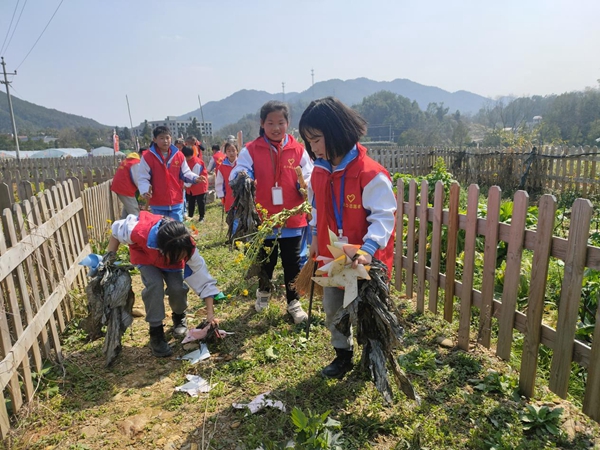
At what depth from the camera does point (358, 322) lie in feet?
7.77

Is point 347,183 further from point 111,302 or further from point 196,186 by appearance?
point 196,186

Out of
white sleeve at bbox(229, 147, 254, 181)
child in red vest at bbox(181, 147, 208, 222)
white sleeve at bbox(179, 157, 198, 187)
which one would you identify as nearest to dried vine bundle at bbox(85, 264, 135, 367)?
white sleeve at bbox(229, 147, 254, 181)

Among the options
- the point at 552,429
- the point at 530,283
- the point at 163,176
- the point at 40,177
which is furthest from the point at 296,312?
the point at 40,177

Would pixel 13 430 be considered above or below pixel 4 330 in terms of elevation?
below

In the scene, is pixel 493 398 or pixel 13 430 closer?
pixel 13 430

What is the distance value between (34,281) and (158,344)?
1.04m

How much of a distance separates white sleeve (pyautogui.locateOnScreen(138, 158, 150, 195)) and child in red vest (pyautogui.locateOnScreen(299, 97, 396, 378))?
10.7ft

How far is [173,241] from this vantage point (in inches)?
111

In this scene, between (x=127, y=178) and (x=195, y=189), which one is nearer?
(x=127, y=178)

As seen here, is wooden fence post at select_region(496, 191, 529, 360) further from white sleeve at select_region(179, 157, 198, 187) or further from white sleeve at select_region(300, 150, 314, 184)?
white sleeve at select_region(179, 157, 198, 187)

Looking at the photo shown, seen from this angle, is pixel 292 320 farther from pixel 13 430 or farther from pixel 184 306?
pixel 13 430

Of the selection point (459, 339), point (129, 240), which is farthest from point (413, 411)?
point (129, 240)

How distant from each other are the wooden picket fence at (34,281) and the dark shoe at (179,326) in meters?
0.90

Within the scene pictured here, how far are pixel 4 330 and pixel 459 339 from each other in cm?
320
